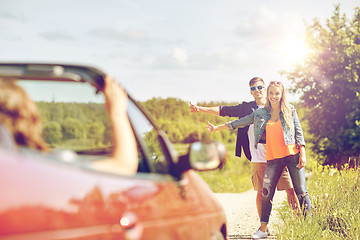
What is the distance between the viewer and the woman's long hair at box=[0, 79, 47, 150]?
1727mm

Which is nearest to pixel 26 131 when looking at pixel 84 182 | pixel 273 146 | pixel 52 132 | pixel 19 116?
pixel 19 116

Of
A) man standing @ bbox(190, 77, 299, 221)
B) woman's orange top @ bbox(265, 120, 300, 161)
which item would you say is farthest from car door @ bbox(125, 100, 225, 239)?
man standing @ bbox(190, 77, 299, 221)

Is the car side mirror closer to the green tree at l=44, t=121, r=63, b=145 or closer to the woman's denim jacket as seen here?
the green tree at l=44, t=121, r=63, b=145

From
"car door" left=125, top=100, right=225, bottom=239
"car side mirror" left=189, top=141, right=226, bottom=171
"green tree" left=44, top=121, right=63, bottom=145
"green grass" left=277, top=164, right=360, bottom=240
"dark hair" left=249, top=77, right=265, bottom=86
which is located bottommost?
"green grass" left=277, top=164, right=360, bottom=240


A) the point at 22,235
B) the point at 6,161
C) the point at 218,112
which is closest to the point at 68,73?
the point at 6,161

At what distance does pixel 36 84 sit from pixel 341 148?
836 inches

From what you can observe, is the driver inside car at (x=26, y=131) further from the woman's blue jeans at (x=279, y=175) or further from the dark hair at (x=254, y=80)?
the dark hair at (x=254, y=80)

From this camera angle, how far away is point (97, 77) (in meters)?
2.20

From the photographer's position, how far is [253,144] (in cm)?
673

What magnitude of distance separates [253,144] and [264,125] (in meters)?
0.37

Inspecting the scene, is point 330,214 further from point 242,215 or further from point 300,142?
point 242,215

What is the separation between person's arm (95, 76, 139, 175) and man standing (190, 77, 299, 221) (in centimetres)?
451

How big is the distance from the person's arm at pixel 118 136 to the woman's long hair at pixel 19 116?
0.26m

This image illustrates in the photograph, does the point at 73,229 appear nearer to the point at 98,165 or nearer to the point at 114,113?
the point at 98,165
